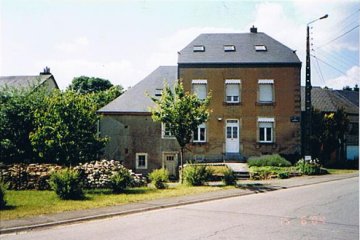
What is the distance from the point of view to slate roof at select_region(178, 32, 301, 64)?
29.4 metres

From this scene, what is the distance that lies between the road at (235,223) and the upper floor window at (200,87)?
15.7 m

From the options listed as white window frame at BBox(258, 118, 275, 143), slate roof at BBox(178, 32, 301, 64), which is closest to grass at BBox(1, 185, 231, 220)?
white window frame at BBox(258, 118, 275, 143)

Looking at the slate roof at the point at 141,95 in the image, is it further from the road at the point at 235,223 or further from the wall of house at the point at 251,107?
the road at the point at 235,223

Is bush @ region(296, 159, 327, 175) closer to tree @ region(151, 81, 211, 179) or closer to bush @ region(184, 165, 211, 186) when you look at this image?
bush @ region(184, 165, 211, 186)

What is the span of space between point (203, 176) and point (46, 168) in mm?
8316

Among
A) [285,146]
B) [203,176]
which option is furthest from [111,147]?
[285,146]

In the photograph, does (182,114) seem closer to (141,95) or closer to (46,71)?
(141,95)

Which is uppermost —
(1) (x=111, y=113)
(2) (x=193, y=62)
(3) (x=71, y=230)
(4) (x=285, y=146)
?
(2) (x=193, y=62)

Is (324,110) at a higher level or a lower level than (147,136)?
higher

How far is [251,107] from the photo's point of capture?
2934cm

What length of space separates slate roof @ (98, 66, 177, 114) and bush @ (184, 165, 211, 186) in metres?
8.66

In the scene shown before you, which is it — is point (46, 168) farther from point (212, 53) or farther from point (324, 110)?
A: point (324, 110)

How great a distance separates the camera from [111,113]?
94.4 feet

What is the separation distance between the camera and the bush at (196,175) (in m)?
19.8
